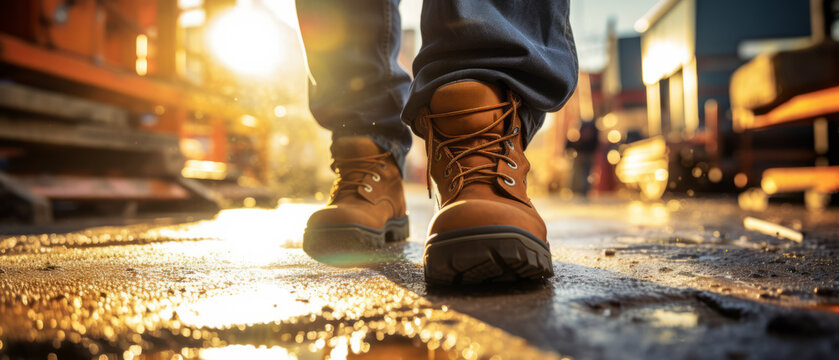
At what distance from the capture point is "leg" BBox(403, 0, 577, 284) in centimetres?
68

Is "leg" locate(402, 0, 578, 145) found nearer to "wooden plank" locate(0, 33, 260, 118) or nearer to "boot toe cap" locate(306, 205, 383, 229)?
"boot toe cap" locate(306, 205, 383, 229)

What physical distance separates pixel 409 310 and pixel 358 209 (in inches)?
19.9

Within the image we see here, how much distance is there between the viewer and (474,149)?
0.71 metres

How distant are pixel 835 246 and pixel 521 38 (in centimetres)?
82

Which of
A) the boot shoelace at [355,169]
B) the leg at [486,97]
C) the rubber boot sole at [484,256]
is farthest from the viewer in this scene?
the boot shoelace at [355,169]

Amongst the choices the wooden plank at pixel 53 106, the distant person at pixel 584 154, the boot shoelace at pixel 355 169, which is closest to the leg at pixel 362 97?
the boot shoelace at pixel 355 169

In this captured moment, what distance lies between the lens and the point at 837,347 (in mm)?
340

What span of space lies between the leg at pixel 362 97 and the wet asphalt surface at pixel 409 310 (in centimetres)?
27

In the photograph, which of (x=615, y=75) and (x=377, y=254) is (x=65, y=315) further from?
(x=615, y=75)

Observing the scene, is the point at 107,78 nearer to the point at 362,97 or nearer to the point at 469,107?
the point at 362,97

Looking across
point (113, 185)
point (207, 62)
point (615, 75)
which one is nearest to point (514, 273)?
point (113, 185)

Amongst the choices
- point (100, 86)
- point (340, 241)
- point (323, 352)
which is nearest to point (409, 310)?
point (323, 352)

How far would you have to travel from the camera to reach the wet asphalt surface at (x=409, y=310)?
0.37m

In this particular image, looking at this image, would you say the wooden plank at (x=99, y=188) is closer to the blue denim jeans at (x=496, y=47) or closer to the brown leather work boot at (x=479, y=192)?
the blue denim jeans at (x=496, y=47)
